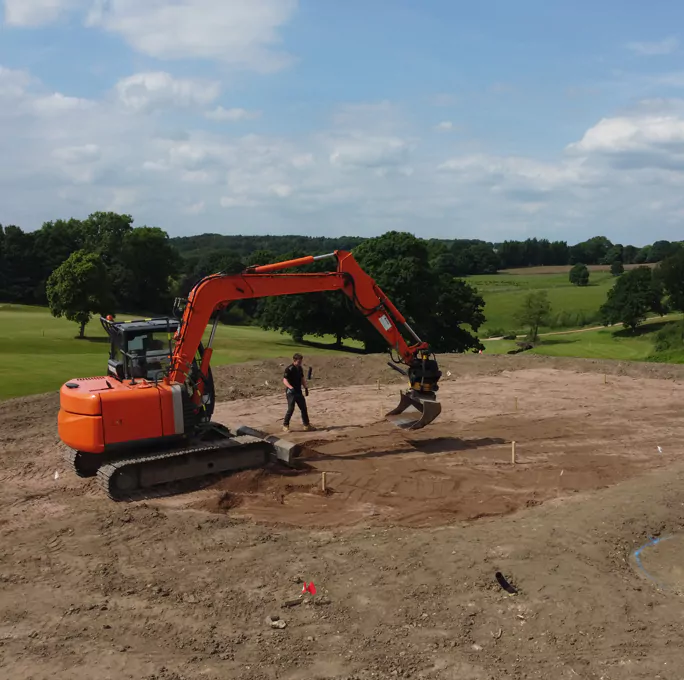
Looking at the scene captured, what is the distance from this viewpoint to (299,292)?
15688 mm

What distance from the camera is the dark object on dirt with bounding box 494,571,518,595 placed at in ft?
A: 30.6

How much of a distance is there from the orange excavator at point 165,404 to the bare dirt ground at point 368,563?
0.58 meters

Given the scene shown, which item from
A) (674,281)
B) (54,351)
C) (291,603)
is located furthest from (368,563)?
(674,281)

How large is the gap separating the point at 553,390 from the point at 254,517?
1473cm

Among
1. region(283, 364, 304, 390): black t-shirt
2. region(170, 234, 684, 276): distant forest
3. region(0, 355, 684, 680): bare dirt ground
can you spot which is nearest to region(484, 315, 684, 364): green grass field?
region(0, 355, 684, 680): bare dirt ground

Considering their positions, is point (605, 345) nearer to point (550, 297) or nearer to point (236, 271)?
point (550, 297)

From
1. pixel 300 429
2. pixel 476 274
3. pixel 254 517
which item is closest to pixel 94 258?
pixel 300 429

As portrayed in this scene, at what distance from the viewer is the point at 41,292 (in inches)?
3145

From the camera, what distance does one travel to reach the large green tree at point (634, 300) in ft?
188

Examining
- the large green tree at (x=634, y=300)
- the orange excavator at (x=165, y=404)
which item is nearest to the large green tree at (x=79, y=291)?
the orange excavator at (x=165, y=404)

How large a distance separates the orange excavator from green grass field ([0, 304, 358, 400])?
1147 centimetres

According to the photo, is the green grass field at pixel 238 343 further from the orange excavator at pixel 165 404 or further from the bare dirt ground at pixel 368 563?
the orange excavator at pixel 165 404

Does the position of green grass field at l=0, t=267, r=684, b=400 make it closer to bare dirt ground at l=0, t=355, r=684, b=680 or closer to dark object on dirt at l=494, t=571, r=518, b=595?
bare dirt ground at l=0, t=355, r=684, b=680

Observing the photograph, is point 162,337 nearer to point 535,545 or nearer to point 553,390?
point 535,545
